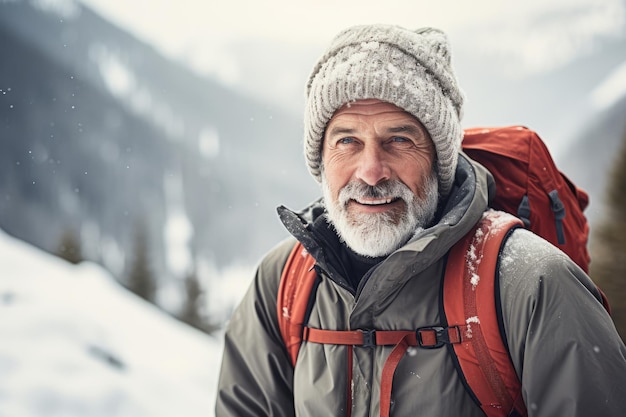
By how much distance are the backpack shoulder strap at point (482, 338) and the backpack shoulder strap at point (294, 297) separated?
0.81 m

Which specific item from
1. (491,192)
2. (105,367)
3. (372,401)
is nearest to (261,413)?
(372,401)

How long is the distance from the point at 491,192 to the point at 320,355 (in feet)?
4.31

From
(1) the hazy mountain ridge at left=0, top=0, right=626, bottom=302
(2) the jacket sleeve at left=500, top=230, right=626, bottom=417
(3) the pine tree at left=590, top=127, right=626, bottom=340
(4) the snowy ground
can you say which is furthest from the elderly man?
(1) the hazy mountain ridge at left=0, top=0, right=626, bottom=302

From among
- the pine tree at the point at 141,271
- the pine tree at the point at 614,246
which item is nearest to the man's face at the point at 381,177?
the pine tree at the point at 614,246

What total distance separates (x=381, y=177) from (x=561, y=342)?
3.88 feet

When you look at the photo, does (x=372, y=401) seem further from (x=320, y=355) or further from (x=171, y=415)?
(x=171, y=415)

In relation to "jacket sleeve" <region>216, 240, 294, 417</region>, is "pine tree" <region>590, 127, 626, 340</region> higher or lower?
higher

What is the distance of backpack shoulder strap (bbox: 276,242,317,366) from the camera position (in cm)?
273

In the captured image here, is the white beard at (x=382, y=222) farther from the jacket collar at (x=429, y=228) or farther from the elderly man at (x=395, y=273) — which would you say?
the jacket collar at (x=429, y=228)

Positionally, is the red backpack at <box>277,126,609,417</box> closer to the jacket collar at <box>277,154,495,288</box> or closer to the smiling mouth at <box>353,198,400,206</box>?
the jacket collar at <box>277,154,495,288</box>

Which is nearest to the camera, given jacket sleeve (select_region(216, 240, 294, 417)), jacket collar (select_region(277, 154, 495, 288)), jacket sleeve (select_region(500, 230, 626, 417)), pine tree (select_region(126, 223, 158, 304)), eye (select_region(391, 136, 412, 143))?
jacket sleeve (select_region(500, 230, 626, 417))

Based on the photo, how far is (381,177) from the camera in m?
2.70

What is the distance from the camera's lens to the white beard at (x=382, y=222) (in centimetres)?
273

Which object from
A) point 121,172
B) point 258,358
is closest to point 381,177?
point 258,358
